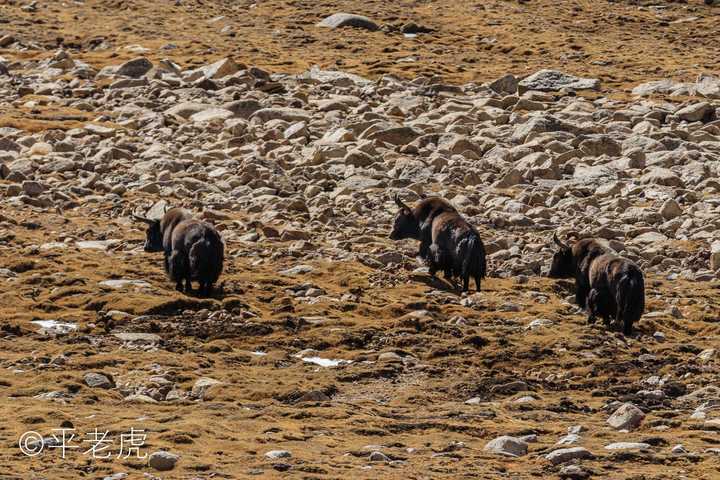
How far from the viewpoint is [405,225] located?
17.8 metres

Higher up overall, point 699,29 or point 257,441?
point 257,441

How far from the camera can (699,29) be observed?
40.1m

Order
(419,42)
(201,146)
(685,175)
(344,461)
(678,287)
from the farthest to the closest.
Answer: (419,42), (201,146), (685,175), (678,287), (344,461)

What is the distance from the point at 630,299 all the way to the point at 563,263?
2403 mm

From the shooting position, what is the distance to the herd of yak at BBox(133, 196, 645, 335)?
46.2ft

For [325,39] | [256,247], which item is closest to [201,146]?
[256,247]

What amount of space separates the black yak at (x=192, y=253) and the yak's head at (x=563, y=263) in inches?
167

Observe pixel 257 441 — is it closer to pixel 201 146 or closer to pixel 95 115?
pixel 201 146

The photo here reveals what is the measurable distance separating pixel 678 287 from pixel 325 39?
24486 mm

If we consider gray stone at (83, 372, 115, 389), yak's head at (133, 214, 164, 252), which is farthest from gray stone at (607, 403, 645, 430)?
yak's head at (133, 214, 164, 252)

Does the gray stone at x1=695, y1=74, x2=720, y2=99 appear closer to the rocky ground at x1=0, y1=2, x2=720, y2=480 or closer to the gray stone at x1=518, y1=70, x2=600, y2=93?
the rocky ground at x1=0, y1=2, x2=720, y2=480

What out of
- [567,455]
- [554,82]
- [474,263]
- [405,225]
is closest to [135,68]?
[554,82]

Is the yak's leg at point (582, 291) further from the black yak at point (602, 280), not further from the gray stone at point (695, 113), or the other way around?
the gray stone at point (695, 113)

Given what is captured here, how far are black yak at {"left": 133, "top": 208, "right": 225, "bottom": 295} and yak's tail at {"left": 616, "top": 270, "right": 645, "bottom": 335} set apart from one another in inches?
186
